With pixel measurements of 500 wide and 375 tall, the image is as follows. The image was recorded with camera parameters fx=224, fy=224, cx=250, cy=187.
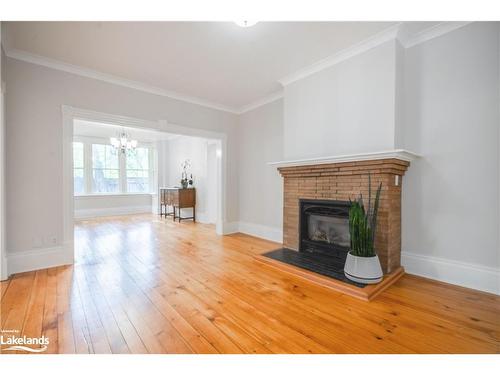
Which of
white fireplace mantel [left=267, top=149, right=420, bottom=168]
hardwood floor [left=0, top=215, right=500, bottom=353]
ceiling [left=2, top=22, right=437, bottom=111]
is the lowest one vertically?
hardwood floor [left=0, top=215, right=500, bottom=353]

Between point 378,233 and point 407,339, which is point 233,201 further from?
point 407,339

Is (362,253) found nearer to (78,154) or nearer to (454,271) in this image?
(454,271)

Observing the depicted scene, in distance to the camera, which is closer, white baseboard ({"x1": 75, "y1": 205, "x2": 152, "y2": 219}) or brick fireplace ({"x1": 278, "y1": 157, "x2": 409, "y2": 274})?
brick fireplace ({"x1": 278, "y1": 157, "x2": 409, "y2": 274})

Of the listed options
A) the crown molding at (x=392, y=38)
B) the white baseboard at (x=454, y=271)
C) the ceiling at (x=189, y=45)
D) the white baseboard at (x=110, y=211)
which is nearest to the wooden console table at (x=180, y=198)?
the white baseboard at (x=110, y=211)

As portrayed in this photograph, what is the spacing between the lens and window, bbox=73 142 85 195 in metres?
6.76

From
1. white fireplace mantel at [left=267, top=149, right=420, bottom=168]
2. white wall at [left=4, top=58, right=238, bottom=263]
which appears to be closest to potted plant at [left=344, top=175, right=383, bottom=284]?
white fireplace mantel at [left=267, top=149, right=420, bottom=168]

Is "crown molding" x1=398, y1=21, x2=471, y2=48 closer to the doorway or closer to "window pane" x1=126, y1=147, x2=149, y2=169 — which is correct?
the doorway

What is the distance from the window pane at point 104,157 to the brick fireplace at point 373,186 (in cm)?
671

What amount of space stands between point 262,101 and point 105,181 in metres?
6.02

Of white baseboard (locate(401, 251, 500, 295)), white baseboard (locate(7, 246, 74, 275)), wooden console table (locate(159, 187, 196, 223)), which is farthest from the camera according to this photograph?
wooden console table (locate(159, 187, 196, 223))

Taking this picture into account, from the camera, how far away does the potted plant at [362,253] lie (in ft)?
6.95

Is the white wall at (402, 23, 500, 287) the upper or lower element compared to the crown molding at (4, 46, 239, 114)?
lower
